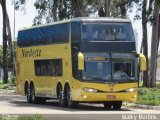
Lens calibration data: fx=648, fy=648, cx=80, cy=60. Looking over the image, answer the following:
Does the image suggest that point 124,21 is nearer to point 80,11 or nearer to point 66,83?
point 66,83

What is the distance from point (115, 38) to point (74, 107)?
3624mm

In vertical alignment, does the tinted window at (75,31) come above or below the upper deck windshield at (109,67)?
above

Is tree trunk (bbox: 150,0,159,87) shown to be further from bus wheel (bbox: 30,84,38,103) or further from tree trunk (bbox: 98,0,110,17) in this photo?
bus wheel (bbox: 30,84,38,103)

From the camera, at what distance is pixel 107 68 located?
27.0 m

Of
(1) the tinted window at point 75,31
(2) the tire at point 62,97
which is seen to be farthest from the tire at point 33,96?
(1) the tinted window at point 75,31

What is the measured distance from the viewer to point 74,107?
93.6 feet

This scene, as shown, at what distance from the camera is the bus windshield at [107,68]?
26906mm

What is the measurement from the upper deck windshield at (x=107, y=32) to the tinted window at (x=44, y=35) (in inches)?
49.3

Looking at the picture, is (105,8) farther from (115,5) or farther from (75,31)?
(75,31)

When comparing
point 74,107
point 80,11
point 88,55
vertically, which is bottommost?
point 74,107

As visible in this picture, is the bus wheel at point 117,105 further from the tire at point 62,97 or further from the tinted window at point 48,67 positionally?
the tinted window at point 48,67

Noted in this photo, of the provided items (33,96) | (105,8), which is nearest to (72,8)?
(105,8)

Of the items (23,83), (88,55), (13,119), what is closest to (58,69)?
(88,55)

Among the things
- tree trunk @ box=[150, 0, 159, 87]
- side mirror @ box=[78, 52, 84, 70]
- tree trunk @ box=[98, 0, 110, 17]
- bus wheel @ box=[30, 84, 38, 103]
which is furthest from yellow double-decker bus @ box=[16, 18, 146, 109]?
tree trunk @ box=[98, 0, 110, 17]
